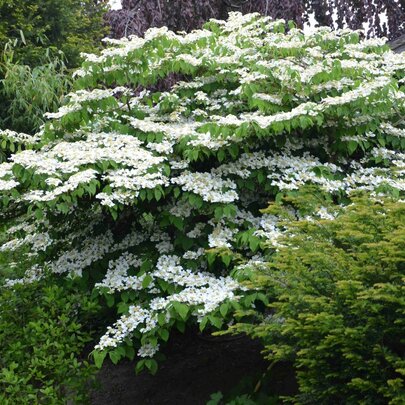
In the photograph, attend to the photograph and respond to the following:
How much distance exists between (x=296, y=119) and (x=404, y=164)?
31.1 inches

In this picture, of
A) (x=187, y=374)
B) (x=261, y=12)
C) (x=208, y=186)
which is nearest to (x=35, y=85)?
(x=261, y=12)

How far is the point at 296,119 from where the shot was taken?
3543mm

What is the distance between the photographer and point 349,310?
8.38ft

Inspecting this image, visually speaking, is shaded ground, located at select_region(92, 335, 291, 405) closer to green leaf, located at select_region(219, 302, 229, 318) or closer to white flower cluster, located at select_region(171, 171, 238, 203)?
green leaf, located at select_region(219, 302, 229, 318)

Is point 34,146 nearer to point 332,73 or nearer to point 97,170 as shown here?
point 97,170

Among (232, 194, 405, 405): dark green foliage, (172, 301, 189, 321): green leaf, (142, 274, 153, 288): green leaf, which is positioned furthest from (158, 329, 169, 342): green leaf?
(232, 194, 405, 405): dark green foliage

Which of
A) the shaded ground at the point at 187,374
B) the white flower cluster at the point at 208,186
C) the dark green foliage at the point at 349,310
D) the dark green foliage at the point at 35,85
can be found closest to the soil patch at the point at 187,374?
the shaded ground at the point at 187,374

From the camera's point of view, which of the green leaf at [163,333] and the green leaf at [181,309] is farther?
the green leaf at [163,333]

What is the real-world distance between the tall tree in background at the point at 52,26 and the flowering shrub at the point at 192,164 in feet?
21.3

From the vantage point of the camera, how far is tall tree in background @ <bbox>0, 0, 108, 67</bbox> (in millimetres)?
10867

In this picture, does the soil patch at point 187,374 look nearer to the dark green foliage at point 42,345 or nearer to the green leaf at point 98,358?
the dark green foliage at point 42,345

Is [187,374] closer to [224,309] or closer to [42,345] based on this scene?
[42,345]

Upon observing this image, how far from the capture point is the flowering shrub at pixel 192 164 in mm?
3492

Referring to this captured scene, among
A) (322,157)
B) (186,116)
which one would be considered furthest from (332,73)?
(186,116)
